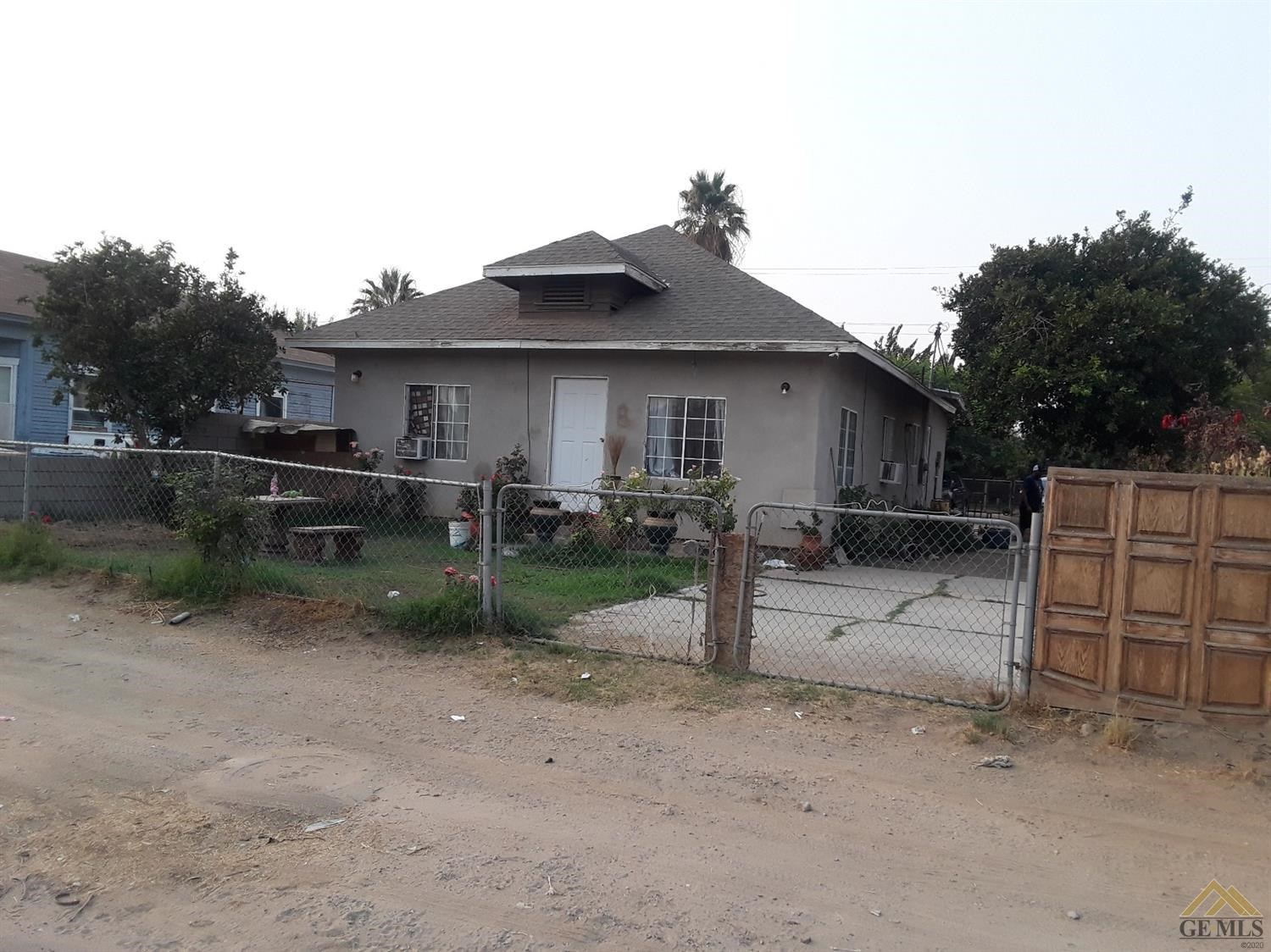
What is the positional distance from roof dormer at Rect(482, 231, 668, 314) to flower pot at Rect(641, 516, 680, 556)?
4102 millimetres

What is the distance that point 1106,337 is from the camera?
17.9m

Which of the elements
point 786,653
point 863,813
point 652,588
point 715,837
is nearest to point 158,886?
point 715,837

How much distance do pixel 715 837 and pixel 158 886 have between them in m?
2.23

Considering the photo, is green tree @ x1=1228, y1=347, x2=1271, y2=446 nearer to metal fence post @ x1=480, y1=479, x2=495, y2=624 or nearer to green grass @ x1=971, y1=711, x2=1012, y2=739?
green grass @ x1=971, y1=711, x2=1012, y2=739

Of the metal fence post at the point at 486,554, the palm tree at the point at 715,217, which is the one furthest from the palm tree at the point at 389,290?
the metal fence post at the point at 486,554

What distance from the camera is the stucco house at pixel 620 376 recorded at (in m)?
13.6

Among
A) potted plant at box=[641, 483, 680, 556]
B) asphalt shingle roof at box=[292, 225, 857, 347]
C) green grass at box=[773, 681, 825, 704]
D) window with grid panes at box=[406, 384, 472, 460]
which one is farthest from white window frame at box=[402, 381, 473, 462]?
green grass at box=[773, 681, 825, 704]

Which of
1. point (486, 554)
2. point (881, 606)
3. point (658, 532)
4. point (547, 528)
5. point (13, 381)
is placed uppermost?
point (13, 381)

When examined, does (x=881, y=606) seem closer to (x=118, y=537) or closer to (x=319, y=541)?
(x=319, y=541)

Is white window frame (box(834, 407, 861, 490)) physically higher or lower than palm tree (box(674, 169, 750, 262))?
lower

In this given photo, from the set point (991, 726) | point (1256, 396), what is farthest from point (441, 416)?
point (1256, 396)

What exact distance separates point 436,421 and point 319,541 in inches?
216

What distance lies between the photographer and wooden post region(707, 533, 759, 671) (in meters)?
6.45

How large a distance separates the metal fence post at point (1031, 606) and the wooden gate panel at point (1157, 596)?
0.15 ft
